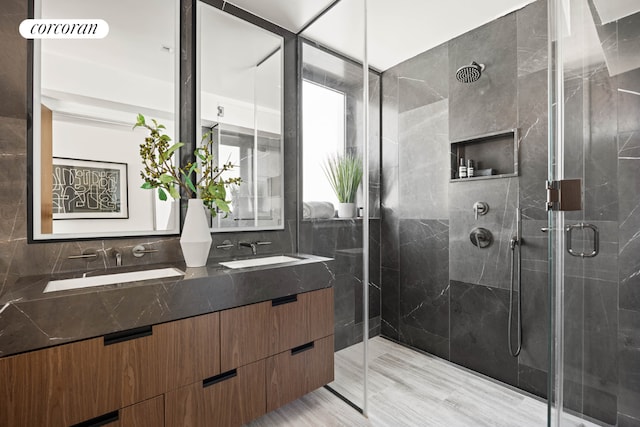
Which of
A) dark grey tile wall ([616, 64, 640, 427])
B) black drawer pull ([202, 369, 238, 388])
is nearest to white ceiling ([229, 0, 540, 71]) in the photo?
dark grey tile wall ([616, 64, 640, 427])

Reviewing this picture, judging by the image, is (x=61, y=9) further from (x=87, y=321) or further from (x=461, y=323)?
(x=461, y=323)

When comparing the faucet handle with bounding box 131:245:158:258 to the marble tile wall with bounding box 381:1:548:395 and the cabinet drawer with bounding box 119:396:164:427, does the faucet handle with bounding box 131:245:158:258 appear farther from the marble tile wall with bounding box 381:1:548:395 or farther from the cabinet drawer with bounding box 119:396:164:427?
the marble tile wall with bounding box 381:1:548:395

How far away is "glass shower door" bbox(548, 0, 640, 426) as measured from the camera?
98cm

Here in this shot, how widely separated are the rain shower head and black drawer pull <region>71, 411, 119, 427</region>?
109 inches

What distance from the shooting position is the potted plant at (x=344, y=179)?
215 centimetres

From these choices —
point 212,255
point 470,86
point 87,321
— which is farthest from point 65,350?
point 470,86

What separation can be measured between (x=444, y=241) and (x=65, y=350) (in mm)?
2354

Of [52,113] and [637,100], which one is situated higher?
[52,113]

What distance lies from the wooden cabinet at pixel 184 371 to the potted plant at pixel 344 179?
0.62 m

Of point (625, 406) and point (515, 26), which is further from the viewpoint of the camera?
point (515, 26)

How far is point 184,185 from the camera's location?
1.74 metres

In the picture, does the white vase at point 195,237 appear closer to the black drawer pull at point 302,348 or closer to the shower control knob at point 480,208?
the black drawer pull at point 302,348

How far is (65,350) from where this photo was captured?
43.1 inches

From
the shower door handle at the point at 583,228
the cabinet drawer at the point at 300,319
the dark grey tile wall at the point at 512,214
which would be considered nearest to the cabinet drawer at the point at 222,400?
the cabinet drawer at the point at 300,319
